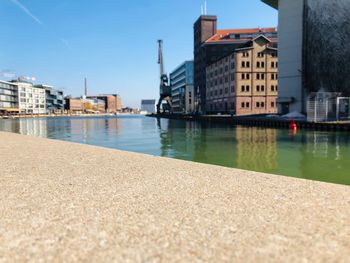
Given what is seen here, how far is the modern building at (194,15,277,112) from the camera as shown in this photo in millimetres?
139125

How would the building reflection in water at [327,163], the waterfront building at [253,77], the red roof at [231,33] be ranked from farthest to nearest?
the red roof at [231,33] < the waterfront building at [253,77] < the building reflection in water at [327,163]

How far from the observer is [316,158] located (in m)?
26.4

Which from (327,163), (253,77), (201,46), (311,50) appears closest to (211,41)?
(201,46)

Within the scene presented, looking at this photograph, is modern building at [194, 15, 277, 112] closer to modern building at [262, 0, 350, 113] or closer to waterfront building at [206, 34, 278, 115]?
waterfront building at [206, 34, 278, 115]

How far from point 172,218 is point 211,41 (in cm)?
14060

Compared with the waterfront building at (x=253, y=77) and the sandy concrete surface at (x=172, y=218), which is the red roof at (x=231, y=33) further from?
the sandy concrete surface at (x=172, y=218)

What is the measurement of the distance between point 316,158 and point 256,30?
130 metres

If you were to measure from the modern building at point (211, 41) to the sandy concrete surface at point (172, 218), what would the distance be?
421 ft

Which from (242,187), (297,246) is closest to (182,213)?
(297,246)

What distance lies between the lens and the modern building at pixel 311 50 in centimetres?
7038

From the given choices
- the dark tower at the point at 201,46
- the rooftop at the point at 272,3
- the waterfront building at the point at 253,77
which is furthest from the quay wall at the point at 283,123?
the dark tower at the point at 201,46

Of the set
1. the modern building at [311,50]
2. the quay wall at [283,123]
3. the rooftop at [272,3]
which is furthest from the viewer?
the rooftop at [272,3]

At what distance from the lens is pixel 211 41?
464ft

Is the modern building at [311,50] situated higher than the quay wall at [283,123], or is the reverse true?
the modern building at [311,50]
